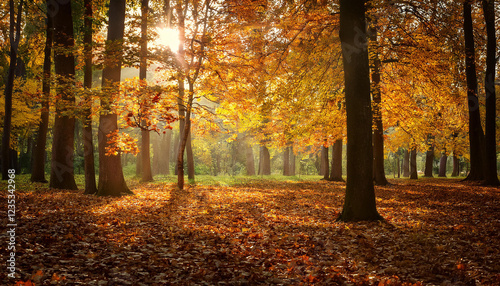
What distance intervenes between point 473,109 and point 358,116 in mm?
14057

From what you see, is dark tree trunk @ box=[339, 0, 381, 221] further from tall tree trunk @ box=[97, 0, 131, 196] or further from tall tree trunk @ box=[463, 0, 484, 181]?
tall tree trunk @ box=[463, 0, 484, 181]

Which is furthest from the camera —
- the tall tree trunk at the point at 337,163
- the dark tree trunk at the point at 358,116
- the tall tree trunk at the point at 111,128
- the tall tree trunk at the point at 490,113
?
the tall tree trunk at the point at 337,163

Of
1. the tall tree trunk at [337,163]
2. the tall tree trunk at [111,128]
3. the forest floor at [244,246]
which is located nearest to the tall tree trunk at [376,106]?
the tall tree trunk at [337,163]

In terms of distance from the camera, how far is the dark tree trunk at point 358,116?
7.39m

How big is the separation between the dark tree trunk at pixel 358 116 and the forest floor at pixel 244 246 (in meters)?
0.57

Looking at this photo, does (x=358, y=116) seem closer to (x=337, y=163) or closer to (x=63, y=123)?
(x=63, y=123)

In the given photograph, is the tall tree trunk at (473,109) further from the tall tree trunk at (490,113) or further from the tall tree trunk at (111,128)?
the tall tree trunk at (111,128)

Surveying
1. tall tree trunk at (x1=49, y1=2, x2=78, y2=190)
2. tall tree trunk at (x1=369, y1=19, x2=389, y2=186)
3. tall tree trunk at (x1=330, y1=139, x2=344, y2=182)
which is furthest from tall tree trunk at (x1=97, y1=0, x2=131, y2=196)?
tall tree trunk at (x1=330, y1=139, x2=344, y2=182)

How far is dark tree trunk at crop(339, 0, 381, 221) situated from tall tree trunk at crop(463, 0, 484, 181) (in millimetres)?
12412

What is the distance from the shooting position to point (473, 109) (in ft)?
56.1

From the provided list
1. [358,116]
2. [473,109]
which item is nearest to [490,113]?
[473,109]

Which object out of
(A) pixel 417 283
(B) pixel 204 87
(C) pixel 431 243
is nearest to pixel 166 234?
(A) pixel 417 283

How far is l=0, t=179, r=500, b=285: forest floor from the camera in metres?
4.16

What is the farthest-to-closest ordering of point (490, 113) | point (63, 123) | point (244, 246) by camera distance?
point (490, 113)
point (63, 123)
point (244, 246)
